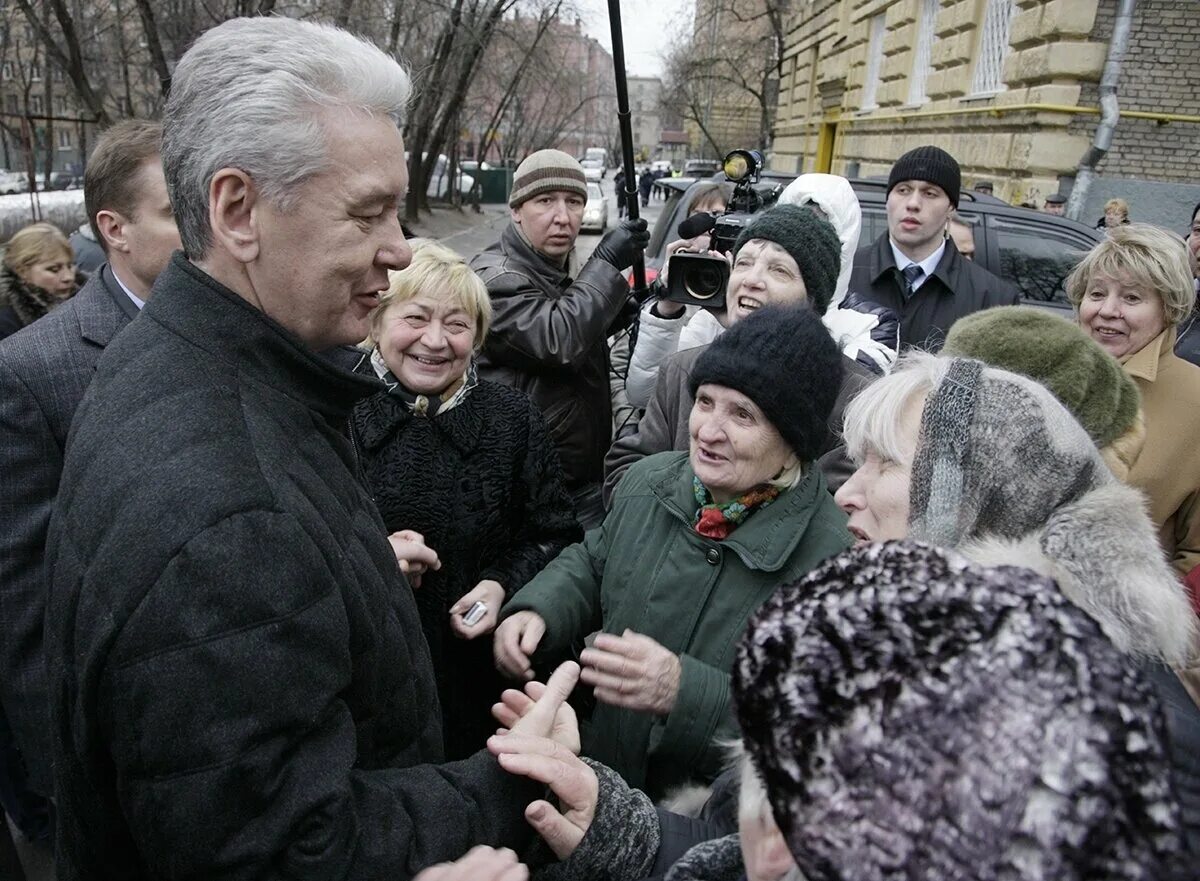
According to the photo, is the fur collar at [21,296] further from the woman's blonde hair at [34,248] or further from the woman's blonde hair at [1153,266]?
the woman's blonde hair at [1153,266]

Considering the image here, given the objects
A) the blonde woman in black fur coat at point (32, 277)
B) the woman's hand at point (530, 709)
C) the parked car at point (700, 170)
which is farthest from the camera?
the parked car at point (700, 170)

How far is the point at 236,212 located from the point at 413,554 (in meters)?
1.00

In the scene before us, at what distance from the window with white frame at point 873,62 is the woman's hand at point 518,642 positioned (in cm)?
2051

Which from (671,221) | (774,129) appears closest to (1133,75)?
(671,221)

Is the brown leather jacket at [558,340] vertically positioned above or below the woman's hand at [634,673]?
above

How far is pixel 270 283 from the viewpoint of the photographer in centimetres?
121

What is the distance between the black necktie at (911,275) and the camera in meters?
3.96

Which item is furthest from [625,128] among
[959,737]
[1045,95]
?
[1045,95]

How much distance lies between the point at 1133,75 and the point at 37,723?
13.5 meters

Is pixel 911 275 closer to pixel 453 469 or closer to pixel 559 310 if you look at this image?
pixel 559 310

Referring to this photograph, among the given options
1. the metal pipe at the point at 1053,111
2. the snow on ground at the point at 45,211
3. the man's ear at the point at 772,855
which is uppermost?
the metal pipe at the point at 1053,111

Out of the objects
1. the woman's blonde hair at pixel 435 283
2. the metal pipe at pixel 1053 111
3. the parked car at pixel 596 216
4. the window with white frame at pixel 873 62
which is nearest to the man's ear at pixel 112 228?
the woman's blonde hair at pixel 435 283

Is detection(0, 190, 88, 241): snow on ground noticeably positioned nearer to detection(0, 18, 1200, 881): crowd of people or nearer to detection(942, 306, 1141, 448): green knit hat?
detection(0, 18, 1200, 881): crowd of people

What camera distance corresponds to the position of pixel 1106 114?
35.4ft
